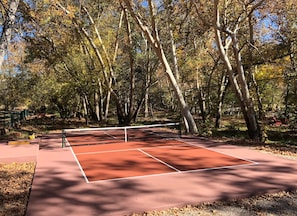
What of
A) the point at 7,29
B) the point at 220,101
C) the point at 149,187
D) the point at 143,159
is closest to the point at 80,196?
the point at 149,187

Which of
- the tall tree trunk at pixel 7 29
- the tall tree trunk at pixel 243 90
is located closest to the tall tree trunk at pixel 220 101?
the tall tree trunk at pixel 243 90

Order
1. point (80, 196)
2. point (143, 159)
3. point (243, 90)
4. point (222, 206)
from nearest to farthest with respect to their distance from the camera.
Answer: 1. point (222, 206)
2. point (80, 196)
3. point (143, 159)
4. point (243, 90)

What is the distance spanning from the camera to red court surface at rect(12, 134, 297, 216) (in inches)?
195

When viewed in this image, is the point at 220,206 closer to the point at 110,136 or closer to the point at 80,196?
the point at 80,196

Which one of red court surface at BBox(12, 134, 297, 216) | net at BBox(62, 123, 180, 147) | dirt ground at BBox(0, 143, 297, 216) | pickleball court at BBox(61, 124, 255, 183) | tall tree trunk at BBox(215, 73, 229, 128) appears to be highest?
tall tree trunk at BBox(215, 73, 229, 128)

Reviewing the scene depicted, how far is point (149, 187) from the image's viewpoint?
232 inches

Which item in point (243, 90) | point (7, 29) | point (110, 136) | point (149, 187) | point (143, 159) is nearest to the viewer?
point (149, 187)

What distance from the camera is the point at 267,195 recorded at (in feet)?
17.7

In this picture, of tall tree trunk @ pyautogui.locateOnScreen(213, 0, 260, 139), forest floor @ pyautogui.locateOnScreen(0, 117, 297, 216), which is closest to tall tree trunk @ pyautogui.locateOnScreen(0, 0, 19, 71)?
forest floor @ pyautogui.locateOnScreen(0, 117, 297, 216)

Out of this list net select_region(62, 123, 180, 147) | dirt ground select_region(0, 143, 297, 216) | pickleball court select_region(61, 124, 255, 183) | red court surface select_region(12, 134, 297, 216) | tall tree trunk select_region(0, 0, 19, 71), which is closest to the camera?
dirt ground select_region(0, 143, 297, 216)

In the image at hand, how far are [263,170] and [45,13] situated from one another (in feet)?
37.8

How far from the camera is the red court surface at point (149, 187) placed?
4945 millimetres

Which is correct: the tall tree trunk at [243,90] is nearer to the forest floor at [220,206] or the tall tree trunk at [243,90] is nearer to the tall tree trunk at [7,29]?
the forest floor at [220,206]

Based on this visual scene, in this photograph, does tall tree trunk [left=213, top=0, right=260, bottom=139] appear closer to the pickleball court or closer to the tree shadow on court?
the pickleball court
